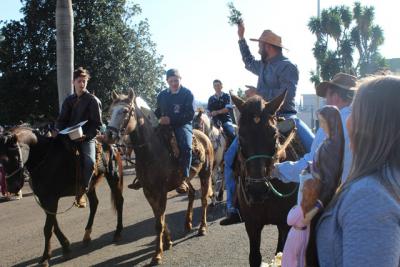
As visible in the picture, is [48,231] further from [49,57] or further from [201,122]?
[49,57]

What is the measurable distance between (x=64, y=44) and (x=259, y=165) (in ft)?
36.5

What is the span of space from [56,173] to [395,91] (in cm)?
601

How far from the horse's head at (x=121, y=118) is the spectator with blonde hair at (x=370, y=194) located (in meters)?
4.82

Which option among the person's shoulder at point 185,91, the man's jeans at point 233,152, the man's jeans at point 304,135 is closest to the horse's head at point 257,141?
the man's jeans at point 233,152

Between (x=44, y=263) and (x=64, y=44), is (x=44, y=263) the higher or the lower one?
the lower one

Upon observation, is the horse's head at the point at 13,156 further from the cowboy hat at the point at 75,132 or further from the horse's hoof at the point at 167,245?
the horse's hoof at the point at 167,245

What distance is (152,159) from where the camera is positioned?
6.75 metres

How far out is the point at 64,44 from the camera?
13.3 meters

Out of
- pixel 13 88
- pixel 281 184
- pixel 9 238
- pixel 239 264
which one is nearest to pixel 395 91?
pixel 281 184

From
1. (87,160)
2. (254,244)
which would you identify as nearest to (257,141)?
(254,244)

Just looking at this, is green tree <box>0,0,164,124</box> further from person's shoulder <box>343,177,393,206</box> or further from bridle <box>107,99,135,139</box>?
person's shoulder <box>343,177,393,206</box>

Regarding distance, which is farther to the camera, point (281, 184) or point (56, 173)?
point (56, 173)

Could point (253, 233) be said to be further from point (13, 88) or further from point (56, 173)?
point (13, 88)

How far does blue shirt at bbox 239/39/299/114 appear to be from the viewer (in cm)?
526
